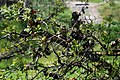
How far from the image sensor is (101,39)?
1995 mm

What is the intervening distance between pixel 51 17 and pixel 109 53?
0.44 meters

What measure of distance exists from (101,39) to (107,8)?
18.0 metres

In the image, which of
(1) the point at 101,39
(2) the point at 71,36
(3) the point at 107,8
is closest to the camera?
(2) the point at 71,36

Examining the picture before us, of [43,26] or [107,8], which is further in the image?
[107,8]

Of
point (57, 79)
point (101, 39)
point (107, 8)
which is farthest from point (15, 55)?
point (107, 8)

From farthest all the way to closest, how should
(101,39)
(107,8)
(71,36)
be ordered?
(107,8) < (101,39) < (71,36)

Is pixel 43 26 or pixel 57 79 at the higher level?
pixel 43 26

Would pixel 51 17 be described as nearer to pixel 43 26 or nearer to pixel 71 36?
pixel 43 26

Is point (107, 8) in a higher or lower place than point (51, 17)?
lower

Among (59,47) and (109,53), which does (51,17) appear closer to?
(59,47)

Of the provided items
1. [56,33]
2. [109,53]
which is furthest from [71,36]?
[109,53]

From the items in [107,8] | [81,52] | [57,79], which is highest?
[81,52]

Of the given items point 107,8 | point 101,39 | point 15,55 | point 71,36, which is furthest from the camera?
point 107,8

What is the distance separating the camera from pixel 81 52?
71.0 inches
